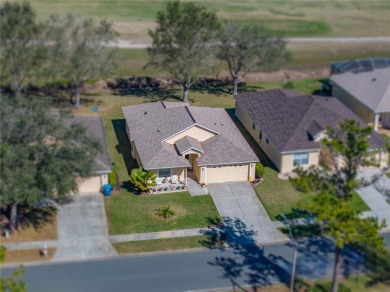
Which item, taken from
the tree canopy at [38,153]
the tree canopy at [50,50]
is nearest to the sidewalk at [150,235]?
the tree canopy at [38,153]

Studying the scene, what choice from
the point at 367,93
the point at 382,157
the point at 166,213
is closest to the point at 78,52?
the point at 166,213

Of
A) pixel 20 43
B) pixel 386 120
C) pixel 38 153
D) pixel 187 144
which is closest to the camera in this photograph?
pixel 38 153

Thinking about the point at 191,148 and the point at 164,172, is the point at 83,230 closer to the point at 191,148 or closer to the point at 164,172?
the point at 164,172

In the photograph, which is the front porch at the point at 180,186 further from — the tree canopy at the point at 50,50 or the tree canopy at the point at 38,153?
the tree canopy at the point at 50,50

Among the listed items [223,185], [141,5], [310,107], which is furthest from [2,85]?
[141,5]

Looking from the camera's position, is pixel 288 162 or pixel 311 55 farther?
pixel 311 55

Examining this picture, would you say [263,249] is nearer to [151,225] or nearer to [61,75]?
[151,225]
